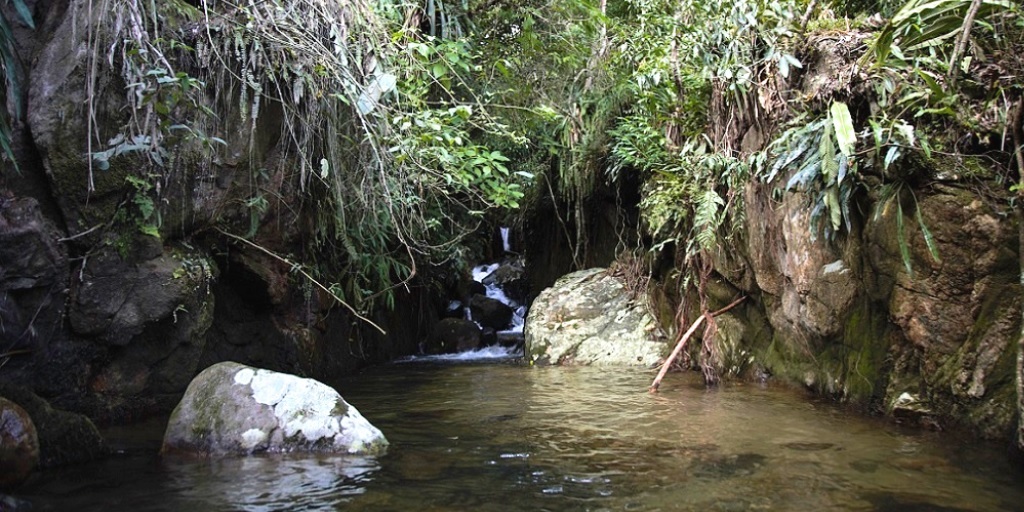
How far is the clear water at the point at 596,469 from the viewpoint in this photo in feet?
9.73

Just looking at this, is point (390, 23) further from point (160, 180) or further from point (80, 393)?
point (80, 393)

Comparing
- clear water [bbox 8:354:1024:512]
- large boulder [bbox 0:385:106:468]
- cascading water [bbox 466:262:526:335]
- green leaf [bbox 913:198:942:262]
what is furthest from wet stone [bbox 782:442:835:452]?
cascading water [bbox 466:262:526:335]

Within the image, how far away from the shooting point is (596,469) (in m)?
3.47

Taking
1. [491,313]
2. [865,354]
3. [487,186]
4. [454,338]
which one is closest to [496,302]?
[491,313]

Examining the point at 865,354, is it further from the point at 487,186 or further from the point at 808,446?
the point at 487,186

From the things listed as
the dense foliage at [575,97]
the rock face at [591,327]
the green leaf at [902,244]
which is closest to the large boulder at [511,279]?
the rock face at [591,327]

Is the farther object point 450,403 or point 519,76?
point 519,76

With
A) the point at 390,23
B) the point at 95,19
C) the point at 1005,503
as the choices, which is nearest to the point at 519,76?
the point at 390,23

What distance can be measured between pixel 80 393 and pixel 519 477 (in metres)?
3.05

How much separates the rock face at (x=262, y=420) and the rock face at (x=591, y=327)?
14.1 feet

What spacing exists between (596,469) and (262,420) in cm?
191

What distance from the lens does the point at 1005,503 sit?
9.22 ft

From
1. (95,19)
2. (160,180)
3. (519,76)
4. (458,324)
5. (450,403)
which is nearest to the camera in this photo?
(95,19)

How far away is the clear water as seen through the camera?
2.97 m
